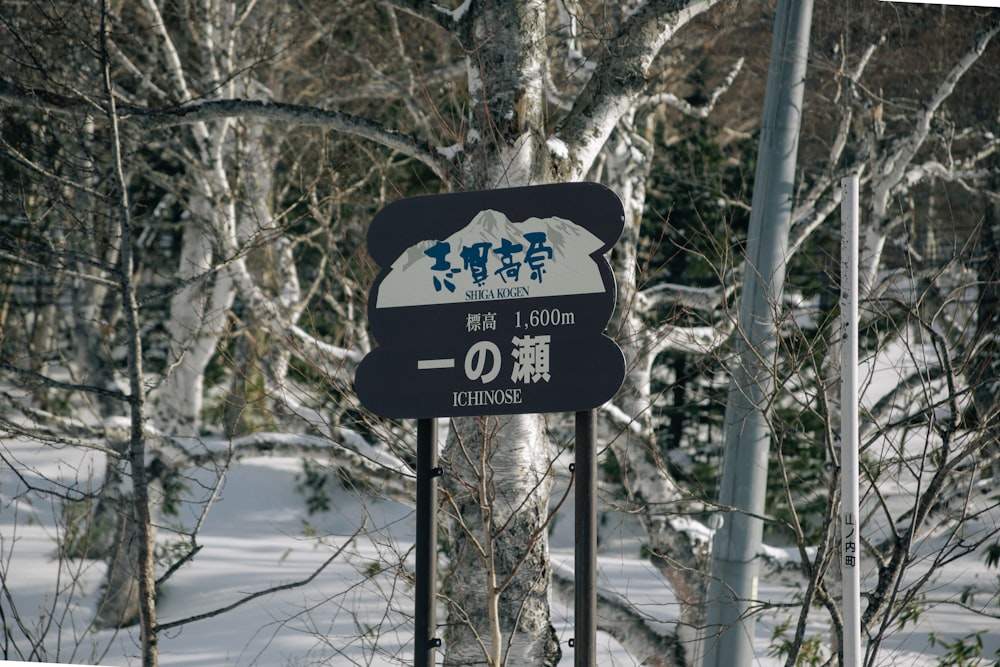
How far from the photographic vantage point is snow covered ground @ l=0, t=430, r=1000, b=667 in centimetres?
754

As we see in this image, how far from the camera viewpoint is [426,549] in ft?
9.43

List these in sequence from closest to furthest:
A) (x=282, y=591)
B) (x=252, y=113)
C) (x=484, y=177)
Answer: (x=484, y=177) < (x=252, y=113) < (x=282, y=591)

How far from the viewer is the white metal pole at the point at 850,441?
2.88m

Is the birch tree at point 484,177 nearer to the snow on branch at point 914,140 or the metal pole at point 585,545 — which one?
the snow on branch at point 914,140

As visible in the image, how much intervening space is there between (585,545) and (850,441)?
83 cm

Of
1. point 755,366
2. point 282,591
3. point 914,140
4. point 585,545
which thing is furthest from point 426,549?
point 282,591

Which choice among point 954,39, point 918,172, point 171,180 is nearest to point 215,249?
point 171,180

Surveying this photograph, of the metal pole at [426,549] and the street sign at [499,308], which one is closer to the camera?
the street sign at [499,308]

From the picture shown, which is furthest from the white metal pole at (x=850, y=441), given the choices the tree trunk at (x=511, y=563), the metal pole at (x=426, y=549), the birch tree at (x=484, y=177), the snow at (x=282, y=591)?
the snow at (x=282, y=591)

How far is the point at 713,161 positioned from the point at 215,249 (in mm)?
5169

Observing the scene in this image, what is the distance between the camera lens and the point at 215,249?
7.30 metres

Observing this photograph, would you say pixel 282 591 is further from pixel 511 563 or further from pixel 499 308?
pixel 499 308

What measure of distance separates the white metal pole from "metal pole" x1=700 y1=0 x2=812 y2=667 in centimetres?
103

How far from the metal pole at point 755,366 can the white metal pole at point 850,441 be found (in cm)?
103
